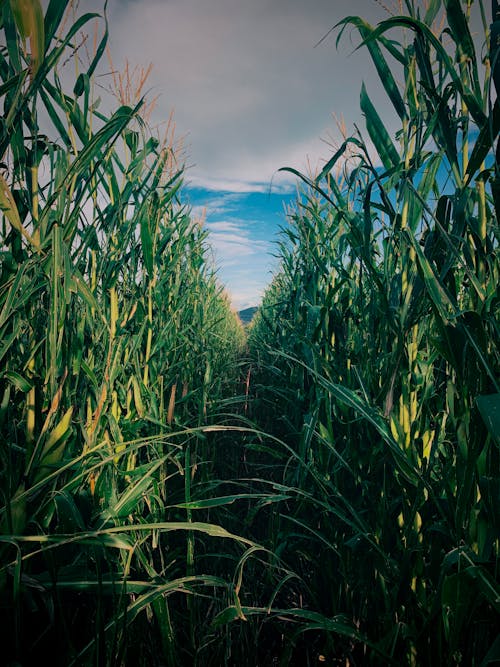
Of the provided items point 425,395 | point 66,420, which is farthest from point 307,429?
point 66,420

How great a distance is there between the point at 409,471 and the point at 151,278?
1131 mm

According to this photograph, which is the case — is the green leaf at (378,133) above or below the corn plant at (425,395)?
above

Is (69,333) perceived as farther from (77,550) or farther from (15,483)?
(77,550)

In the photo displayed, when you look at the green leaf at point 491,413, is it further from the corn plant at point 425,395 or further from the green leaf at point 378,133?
the green leaf at point 378,133

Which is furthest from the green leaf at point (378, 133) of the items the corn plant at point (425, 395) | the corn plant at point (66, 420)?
the corn plant at point (66, 420)

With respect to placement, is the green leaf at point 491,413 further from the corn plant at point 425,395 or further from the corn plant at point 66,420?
the corn plant at point 66,420

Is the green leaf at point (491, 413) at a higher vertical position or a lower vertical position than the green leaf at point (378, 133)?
lower

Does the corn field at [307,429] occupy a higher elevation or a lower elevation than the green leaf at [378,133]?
lower

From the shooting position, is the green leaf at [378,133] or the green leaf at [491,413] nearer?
the green leaf at [491,413]

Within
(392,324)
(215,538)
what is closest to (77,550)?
(215,538)

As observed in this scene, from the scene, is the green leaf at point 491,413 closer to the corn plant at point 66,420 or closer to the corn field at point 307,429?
the corn field at point 307,429

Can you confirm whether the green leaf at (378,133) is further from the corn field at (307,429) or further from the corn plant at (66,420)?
→ the corn plant at (66,420)

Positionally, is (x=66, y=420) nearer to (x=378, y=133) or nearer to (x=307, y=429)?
(x=307, y=429)

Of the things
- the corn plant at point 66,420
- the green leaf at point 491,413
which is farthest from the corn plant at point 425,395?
the corn plant at point 66,420
